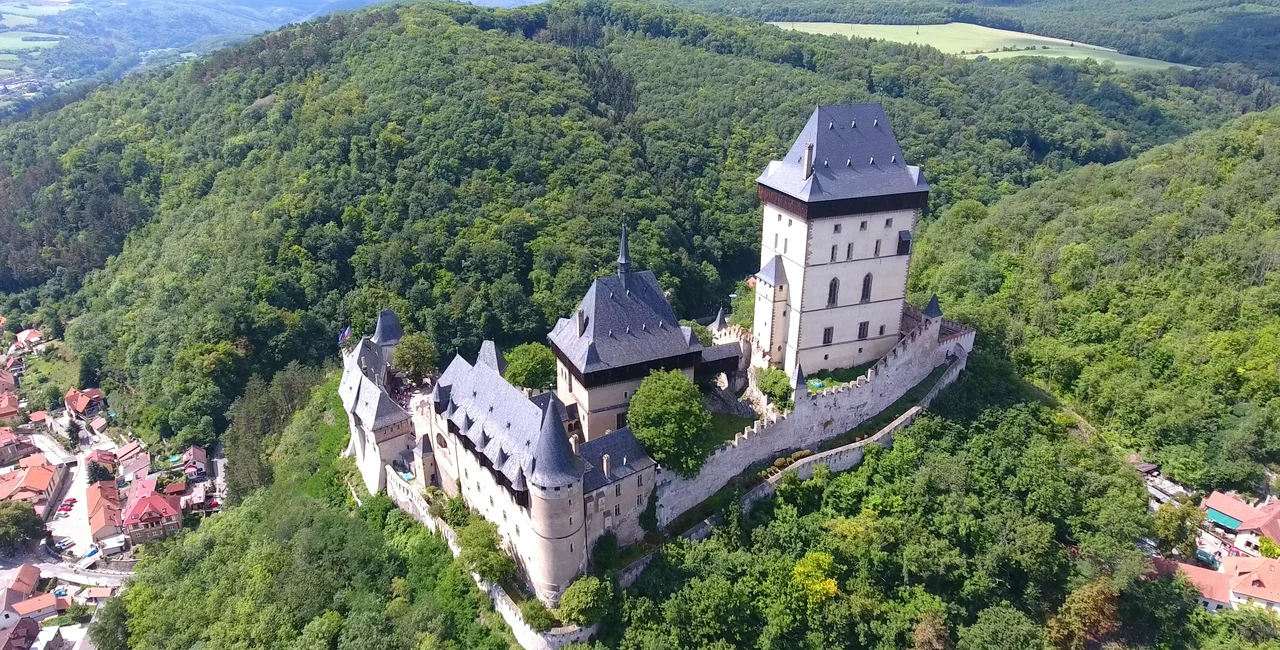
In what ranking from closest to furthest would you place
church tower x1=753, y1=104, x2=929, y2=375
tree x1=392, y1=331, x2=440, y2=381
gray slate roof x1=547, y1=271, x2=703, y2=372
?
gray slate roof x1=547, y1=271, x2=703, y2=372 → church tower x1=753, y1=104, x2=929, y2=375 → tree x1=392, y1=331, x2=440, y2=381

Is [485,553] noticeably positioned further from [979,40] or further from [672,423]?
[979,40]

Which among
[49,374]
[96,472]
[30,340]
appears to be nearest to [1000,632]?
[96,472]

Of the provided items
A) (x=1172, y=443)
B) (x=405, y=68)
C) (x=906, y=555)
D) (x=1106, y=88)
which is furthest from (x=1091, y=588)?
(x=1106, y=88)

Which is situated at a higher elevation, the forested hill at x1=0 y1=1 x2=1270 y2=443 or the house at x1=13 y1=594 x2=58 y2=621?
the forested hill at x1=0 y1=1 x2=1270 y2=443

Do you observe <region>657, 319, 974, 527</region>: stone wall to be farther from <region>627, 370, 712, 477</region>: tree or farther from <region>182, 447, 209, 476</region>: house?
<region>182, 447, 209, 476</region>: house

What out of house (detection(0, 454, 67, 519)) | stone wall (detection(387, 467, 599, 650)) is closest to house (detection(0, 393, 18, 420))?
house (detection(0, 454, 67, 519))

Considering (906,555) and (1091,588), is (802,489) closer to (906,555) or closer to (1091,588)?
(906,555)
